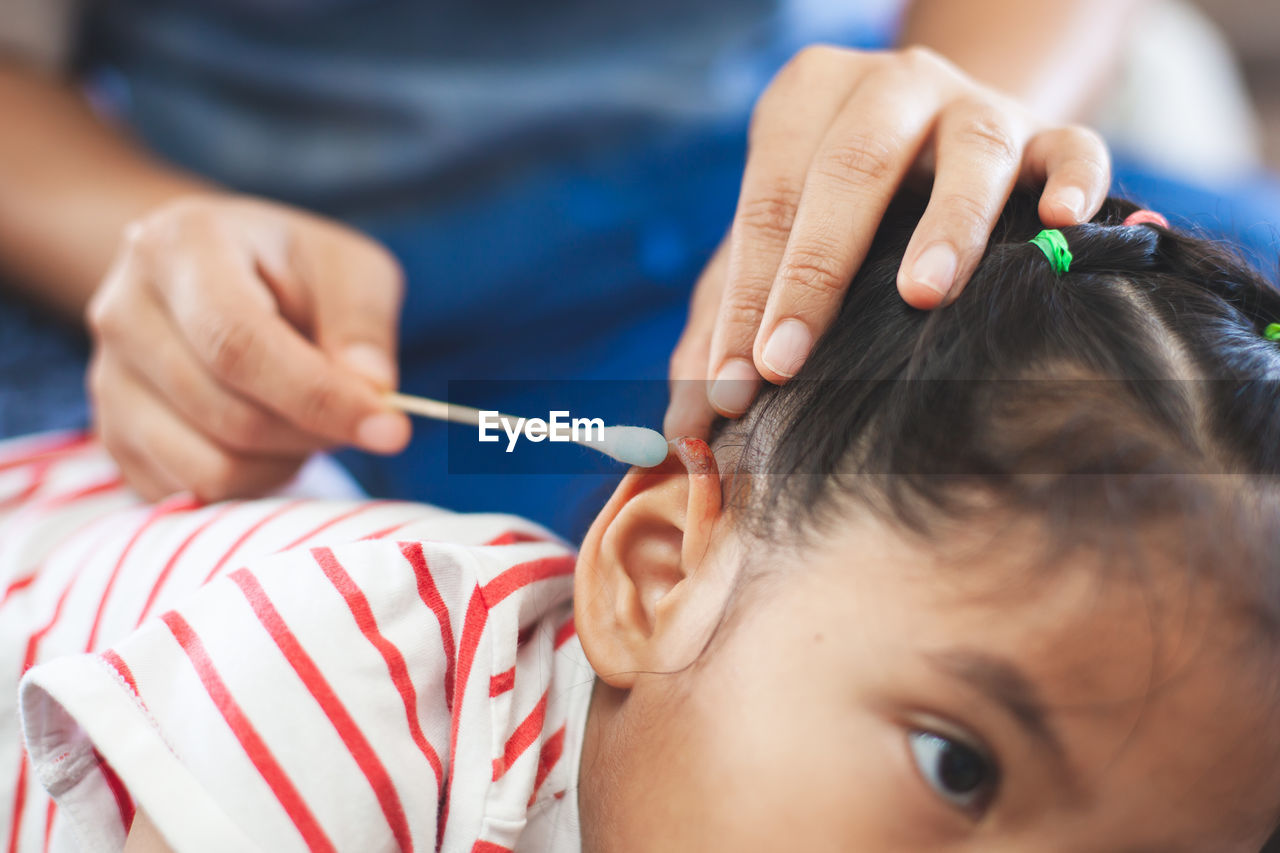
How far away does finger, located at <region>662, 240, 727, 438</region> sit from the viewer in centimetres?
57

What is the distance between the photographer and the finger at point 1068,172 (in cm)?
51

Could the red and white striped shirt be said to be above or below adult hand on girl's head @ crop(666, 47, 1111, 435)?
below

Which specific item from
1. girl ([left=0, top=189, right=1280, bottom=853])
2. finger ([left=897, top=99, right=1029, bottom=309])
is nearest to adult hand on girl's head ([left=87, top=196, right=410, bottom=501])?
girl ([left=0, top=189, right=1280, bottom=853])

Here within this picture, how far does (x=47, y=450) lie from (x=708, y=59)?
702mm

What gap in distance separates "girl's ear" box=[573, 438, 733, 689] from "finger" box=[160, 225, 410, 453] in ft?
0.68

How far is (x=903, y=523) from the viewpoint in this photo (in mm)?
466

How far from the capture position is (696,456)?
20.9 inches

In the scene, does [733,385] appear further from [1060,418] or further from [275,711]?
[275,711]

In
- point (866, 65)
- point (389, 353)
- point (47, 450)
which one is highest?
point (866, 65)

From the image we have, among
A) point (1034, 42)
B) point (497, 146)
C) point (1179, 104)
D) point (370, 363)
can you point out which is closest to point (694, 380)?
point (370, 363)

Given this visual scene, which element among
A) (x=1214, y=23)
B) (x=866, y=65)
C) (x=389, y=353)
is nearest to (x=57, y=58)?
(x=389, y=353)

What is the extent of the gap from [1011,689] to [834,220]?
245 millimetres

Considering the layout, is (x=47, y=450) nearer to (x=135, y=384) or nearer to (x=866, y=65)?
(x=135, y=384)

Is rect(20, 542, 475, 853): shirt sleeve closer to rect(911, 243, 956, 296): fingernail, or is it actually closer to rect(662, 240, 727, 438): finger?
rect(662, 240, 727, 438): finger
